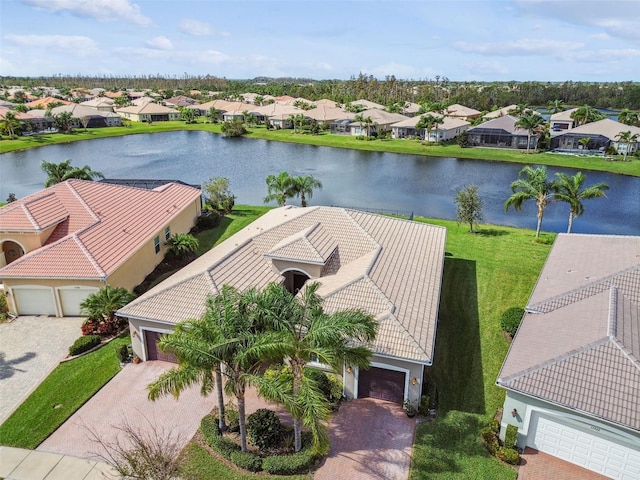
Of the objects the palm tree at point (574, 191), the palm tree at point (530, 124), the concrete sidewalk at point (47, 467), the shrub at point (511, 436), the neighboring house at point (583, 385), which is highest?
the palm tree at point (530, 124)

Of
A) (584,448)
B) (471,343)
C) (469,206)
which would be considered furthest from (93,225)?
(584,448)

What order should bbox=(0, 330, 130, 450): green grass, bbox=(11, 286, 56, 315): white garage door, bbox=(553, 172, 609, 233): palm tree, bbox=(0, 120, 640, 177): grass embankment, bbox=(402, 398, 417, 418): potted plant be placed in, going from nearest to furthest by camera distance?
bbox=(0, 330, 130, 450): green grass, bbox=(402, 398, 417, 418): potted plant, bbox=(11, 286, 56, 315): white garage door, bbox=(553, 172, 609, 233): palm tree, bbox=(0, 120, 640, 177): grass embankment

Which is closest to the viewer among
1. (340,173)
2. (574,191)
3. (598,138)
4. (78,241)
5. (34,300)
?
(34,300)

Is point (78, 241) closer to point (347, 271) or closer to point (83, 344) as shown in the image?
point (83, 344)

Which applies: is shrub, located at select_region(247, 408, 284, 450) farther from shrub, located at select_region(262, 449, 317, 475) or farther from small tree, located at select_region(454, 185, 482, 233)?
small tree, located at select_region(454, 185, 482, 233)

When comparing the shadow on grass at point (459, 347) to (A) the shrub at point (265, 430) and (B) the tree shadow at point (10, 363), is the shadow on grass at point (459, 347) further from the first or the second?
(B) the tree shadow at point (10, 363)

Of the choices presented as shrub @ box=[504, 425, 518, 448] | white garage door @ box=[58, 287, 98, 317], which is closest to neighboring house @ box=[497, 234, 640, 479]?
shrub @ box=[504, 425, 518, 448]

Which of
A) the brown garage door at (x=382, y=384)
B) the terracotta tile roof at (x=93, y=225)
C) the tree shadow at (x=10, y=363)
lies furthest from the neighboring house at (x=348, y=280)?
the terracotta tile roof at (x=93, y=225)
